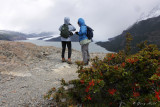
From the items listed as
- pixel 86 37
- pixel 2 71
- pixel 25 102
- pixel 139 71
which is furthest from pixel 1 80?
pixel 139 71

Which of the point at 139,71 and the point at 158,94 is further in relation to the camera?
the point at 139,71

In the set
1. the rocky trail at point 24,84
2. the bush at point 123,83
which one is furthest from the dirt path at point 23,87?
the bush at point 123,83

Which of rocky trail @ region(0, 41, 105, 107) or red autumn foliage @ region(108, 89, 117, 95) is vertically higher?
red autumn foliage @ region(108, 89, 117, 95)

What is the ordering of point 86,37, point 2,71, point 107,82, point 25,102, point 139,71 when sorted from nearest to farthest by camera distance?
1. point 139,71
2. point 107,82
3. point 25,102
4. point 2,71
5. point 86,37

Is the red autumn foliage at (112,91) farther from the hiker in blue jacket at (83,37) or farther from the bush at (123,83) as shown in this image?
the hiker in blue jacket at (83,37)

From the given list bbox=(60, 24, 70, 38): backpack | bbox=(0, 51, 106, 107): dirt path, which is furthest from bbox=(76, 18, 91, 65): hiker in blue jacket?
bbox=(0, 51, 106, 107): dirt path

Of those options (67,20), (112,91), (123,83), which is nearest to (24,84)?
(112,91)

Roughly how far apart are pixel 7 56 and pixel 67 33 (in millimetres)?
5065

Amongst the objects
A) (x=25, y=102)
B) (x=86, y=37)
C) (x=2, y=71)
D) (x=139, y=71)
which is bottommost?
(x=25, y=102)

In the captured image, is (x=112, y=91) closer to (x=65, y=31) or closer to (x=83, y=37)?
(x=83, y=37)

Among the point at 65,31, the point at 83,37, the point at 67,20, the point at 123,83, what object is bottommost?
the point at 123,83

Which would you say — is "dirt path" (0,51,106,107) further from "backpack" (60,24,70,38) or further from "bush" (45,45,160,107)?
"backpack" (60,24,70,38)

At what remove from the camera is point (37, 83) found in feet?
20.9

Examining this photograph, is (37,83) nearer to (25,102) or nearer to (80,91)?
(25,102)
